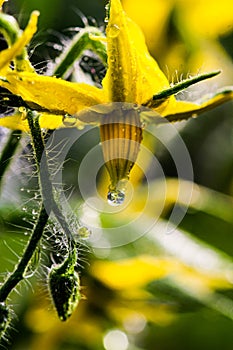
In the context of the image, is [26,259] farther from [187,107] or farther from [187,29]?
[187,29]

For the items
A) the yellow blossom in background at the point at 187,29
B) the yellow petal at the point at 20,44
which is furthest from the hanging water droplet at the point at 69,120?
the yellow blossom in background at the point at 187,29

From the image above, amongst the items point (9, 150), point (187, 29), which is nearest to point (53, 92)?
point (9, 150)

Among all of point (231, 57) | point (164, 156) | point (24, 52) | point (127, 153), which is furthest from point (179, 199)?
point (24, 52)

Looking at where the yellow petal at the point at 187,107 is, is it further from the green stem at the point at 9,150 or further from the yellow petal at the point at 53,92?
the green stem at the point at 9,150

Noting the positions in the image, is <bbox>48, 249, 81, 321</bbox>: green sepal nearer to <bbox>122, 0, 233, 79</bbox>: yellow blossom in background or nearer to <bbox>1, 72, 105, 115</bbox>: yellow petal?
<bbox>1, 72, 105, 115</bbox>: yellow petal

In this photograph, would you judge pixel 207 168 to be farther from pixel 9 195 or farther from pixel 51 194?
pixel 51 194

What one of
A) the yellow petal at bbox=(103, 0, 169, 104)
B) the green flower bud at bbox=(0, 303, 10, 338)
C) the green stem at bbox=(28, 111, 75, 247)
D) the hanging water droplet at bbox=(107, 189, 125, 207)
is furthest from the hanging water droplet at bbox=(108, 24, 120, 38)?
the green flower bud at bbox=(0, 303, 10, 338)

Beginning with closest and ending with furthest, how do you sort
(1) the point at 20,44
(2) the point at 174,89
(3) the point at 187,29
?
(1) the point at 20,44
(2) the point at 174,89
(3) the point at 187,29
